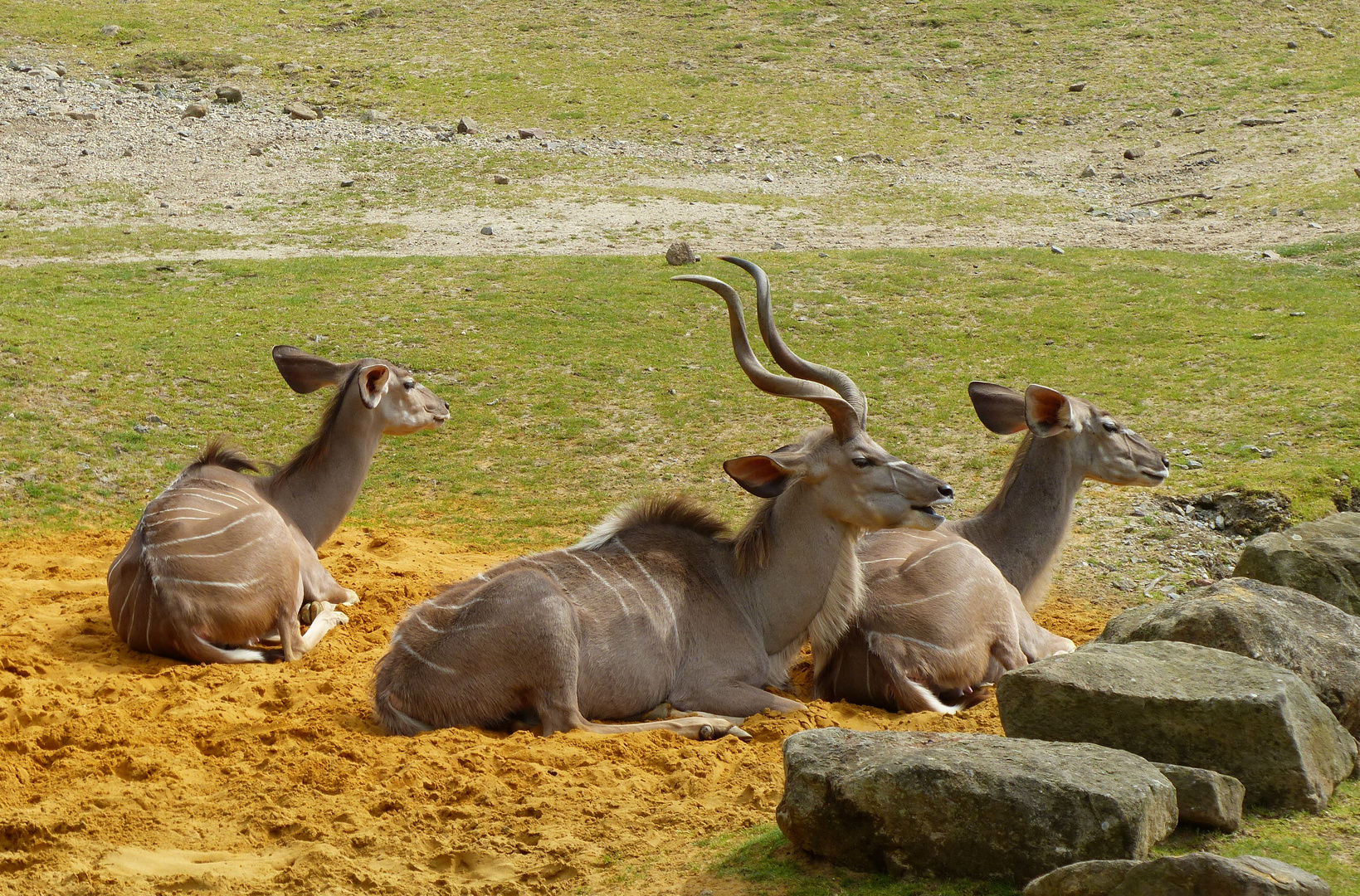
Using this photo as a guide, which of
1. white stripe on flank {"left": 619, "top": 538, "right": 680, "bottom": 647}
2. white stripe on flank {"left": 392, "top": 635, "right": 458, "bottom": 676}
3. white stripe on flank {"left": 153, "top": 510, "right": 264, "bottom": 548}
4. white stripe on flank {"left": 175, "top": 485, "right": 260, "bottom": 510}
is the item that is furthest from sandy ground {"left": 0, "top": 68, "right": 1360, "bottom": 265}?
white stripe on flank {"left": 392, "top": 635, "right": 458, "bottom": 676}

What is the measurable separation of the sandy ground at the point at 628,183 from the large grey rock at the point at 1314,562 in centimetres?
987

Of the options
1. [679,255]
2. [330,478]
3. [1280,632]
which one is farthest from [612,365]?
[1280,632]

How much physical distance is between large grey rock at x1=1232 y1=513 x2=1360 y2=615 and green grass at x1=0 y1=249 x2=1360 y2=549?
6.90 ft

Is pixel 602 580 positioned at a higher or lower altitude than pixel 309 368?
lower

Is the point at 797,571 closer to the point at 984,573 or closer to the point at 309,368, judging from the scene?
the point at 984,573

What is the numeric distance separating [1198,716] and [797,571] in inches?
86.2

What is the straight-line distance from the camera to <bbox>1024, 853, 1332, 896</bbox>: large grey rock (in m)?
2.85

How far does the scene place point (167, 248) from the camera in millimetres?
14906

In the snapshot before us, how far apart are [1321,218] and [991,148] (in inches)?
244

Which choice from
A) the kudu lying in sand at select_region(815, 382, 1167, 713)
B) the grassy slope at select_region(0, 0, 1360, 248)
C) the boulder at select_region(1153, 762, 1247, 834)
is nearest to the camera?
the boulder at select_region(1153, 762, 1247, 834)

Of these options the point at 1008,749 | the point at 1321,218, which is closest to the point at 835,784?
the point at 1008,749

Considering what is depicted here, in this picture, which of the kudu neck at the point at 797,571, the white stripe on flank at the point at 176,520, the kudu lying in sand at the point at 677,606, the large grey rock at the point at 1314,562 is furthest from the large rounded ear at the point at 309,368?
the large grey rock at the point at 1314,562

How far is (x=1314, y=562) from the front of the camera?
19.8 ft

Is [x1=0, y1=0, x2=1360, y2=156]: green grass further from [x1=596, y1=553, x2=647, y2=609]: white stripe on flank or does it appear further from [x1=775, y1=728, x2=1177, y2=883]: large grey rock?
[x1=775, y1=728, x2=1177, y2=883]: large grey rock
